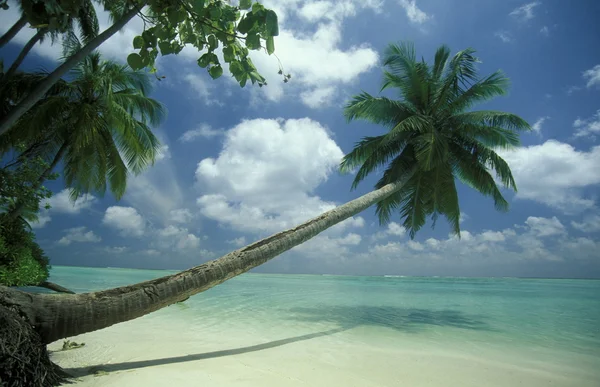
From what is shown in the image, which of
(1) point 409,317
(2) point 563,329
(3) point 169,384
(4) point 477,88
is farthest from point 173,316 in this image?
(4) point 477,88

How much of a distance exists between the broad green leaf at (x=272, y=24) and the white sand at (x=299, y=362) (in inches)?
147

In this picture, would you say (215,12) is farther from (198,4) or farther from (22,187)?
(22,187)

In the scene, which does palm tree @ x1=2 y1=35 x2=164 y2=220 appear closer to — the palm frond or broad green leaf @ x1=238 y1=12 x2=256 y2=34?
the palm frond

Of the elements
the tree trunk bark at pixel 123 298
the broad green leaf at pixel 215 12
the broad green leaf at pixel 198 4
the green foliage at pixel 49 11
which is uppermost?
the broad green leaf at pixel 215 12

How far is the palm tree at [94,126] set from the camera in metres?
11.0

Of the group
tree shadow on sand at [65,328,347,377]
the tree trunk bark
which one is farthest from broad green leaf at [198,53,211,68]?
tree shadow on sand at [65,328,347,377]

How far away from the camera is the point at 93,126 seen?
11281 mm

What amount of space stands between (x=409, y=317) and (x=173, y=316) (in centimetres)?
751

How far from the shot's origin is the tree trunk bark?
3381mm

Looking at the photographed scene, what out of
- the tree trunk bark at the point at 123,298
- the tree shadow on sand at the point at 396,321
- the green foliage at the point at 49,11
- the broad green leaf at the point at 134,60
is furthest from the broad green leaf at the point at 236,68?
the tree shadow on sand at the point at 396,321

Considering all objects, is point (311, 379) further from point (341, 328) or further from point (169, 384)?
point (341, 328)

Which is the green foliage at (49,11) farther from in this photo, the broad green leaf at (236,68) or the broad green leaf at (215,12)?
the broad green leaf at (236,68)

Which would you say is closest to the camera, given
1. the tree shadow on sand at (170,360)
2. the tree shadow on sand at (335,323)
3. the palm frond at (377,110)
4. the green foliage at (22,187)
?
the tree shadow on sand at (170,360)

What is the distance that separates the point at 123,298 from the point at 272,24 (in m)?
3.78
